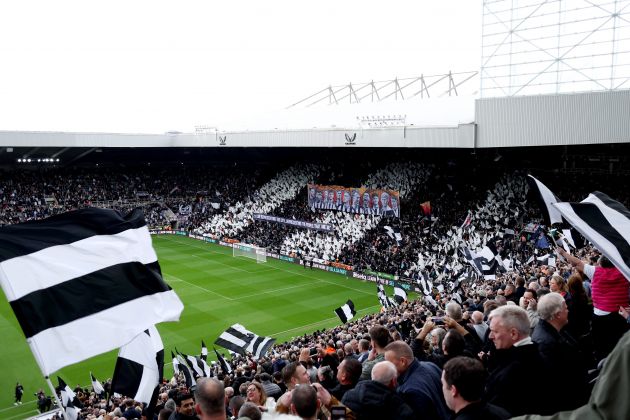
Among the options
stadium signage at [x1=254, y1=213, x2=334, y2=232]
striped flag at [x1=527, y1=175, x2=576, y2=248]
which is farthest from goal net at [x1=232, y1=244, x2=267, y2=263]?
striped flag at [x1=527, y1=175, x2=576, y2=248]

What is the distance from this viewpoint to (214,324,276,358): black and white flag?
15047 mm

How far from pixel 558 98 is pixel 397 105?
20.7 meters

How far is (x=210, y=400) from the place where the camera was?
402 cm

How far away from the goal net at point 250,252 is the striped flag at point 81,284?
111 feet

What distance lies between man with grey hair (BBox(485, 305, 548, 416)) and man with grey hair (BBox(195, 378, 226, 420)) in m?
2.07

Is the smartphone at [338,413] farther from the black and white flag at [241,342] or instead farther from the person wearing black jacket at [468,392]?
the black and white flag at [241,342]

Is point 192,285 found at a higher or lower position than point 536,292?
lower

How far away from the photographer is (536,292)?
870cm

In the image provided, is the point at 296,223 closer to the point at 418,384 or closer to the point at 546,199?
the point at 546,199

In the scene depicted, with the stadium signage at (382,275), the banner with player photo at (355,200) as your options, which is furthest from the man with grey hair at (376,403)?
the banner with player photo at (355,200)

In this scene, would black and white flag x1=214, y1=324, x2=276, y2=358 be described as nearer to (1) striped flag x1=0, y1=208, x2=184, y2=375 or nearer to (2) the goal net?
(1) striped flag x1=0, y1=208, x2=184, y2=375

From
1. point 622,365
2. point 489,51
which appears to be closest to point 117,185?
point 489,51

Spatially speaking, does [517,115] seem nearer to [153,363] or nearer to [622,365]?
[153,363]

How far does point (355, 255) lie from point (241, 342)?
856 inches
